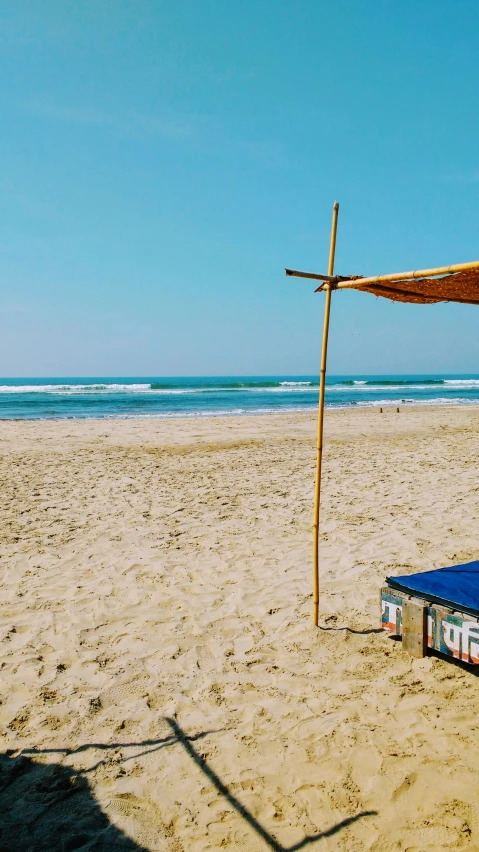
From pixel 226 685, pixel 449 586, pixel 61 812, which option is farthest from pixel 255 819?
pixel 449 586

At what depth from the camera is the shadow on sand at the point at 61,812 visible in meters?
2.19

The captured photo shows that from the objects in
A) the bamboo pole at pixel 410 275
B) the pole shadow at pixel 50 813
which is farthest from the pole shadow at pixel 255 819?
the bamboo pole at pixel 410 275

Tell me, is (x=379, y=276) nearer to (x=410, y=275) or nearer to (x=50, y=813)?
(x=410, y=275)

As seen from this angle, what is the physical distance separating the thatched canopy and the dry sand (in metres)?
2.41

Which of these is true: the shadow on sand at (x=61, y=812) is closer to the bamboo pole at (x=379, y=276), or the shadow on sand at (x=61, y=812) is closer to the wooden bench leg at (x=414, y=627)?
the wooden bench leg at (x=414, y=627)

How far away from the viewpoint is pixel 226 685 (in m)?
3.28

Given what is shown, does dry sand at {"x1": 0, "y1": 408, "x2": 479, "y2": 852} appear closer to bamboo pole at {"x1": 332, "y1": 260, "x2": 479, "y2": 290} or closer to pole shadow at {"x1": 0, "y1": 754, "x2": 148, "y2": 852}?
pole shadow at {"x1": 0, "y1": 754, "x2": 148, "y2": 852}

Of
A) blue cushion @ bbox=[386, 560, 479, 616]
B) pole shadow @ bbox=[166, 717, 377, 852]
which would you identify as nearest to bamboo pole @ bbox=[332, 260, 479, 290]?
blue cushion @ bbox=[386, 560, 479, 616]

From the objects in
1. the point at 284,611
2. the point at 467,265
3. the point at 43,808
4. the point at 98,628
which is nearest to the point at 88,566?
the point at 98,628

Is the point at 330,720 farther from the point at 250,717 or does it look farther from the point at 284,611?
the point at 284,611

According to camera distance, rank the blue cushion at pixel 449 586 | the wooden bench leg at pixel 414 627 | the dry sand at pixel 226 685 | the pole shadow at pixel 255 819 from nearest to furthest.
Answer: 1. the pole shadow at pixel 255 819
2. the dry sand at pixel 226 685
3. the blue cushion at pixel 449 586
4. the wooden bench leg at pixel 414 627

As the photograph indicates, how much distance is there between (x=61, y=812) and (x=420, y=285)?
3567 millimetres

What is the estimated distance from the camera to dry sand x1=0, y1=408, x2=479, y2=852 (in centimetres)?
232

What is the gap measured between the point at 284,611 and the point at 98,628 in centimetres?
142
